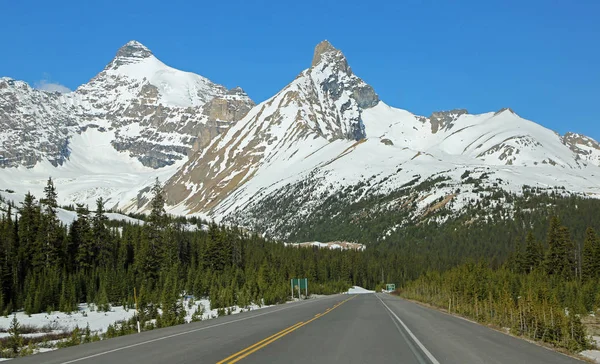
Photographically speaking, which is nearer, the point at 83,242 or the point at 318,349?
the point at 318,349

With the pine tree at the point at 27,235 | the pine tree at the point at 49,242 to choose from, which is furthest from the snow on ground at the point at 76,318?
the pine tree at the point at 27,235

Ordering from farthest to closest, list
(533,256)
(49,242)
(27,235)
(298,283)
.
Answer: (533,256) → (298,283) → (27,235) → (49,242)

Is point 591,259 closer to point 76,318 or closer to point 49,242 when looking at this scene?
point 76,318

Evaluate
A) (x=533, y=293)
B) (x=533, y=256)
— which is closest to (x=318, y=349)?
(x=533, y=293)

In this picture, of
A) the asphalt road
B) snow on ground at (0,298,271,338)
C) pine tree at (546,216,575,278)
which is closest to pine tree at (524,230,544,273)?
pine tree at (546,216,575,278)

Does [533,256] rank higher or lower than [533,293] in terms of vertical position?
higher

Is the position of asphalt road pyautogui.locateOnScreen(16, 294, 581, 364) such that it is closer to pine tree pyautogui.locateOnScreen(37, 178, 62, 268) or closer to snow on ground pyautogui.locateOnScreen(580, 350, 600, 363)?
snow on ground pyautogui.locateOnScreen(580, 350, 600, 363)

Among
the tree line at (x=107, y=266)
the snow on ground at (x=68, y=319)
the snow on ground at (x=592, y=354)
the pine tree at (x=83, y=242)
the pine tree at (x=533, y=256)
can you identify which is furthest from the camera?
the pine tree at (x=533, y=256)

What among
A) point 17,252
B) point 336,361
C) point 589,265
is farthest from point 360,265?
point 336,361

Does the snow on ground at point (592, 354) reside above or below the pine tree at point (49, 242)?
below

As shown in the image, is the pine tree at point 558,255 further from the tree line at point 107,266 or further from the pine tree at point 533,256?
the tree line at point 107,266

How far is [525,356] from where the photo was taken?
1750 centimetres

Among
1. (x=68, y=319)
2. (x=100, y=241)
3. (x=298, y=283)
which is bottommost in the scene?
(x=68, y=319)

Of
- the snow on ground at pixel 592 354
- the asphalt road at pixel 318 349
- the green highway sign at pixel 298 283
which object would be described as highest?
the green highway sign at pixel 298 283
